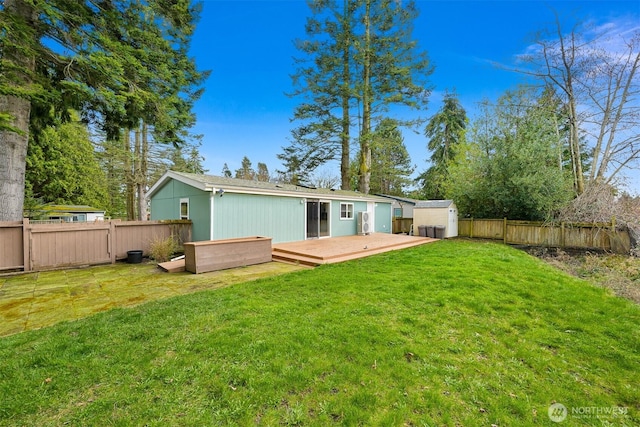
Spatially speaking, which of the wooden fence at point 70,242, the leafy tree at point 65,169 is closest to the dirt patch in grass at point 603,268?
the wooden fence at point 70,242

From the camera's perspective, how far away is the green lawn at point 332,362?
204 cm

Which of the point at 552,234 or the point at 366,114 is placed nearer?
the point at 552,234

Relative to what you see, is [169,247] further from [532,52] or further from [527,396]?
[532,52]

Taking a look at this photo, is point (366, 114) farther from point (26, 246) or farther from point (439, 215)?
point (26, 246)

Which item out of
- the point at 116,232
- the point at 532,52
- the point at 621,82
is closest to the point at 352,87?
the point at 532,52

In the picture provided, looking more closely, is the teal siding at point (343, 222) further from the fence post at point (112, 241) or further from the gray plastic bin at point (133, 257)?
the fence post at point (112, 241)

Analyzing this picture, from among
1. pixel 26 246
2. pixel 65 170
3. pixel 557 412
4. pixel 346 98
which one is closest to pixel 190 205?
pixel 26 246

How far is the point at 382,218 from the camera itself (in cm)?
1577

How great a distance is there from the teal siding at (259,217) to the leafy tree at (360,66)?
863 centimetres

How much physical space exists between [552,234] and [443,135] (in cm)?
1615

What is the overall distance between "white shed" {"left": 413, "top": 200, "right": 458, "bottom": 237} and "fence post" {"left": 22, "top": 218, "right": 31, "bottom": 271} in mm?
15114

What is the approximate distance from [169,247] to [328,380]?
7460 mm

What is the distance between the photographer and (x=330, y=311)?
3855mm

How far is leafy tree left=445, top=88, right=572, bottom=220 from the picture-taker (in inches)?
457
